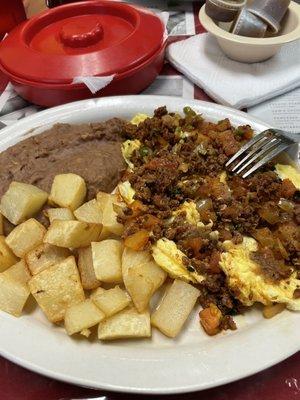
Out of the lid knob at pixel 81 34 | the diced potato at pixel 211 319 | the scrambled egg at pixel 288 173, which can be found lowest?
the diced potato at pixel 211 319

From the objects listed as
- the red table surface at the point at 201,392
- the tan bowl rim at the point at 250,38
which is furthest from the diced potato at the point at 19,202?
the tan bowl rim at the point at 250,38

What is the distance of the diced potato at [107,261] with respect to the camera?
1120mm

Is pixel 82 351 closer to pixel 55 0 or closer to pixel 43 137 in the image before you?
pixel 43 137

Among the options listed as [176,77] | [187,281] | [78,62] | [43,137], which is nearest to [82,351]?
[187,281]

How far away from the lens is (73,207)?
50.6 inches

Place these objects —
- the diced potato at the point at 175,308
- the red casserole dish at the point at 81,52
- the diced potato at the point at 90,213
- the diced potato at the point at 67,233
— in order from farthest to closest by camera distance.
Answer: the red casserole dish at the point at 81,52 < the diced potato at the point at 90,213 < the diced potato at the point at 67,233 < the diced potato at the point at 175,308

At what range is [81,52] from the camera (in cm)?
175

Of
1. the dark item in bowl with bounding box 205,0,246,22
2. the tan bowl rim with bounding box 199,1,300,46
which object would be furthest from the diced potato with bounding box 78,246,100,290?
the dark item in bowl with bounding box 205,0,246,22

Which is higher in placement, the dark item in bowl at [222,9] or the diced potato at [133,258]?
the dark item in bowl at [222,9]

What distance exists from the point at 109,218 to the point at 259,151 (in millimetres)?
496

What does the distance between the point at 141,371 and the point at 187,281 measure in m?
0.26

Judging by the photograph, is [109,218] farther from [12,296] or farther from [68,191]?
[12,296]

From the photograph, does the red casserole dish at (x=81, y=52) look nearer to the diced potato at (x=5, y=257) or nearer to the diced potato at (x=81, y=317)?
the diced potato at (x=5, y=257)

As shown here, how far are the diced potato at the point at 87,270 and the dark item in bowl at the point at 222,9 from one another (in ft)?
3.98
